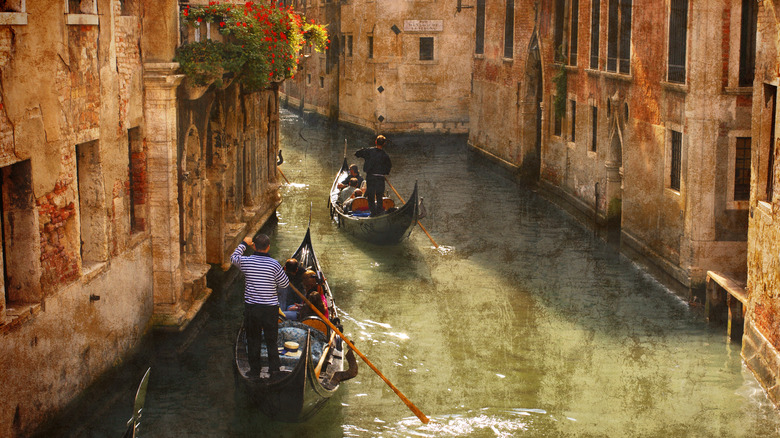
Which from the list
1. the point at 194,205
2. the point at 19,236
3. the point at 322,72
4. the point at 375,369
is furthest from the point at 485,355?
the point at 322,72

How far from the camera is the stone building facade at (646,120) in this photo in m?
10.2

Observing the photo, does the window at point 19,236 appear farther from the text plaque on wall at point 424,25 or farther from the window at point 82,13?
the text plaque on wall at point 424,25

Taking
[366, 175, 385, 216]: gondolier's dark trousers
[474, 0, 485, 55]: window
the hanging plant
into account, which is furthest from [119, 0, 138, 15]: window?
[474, 0, 485, 55]: window

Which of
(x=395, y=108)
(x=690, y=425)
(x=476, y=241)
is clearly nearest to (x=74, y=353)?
(x=690, y=425)

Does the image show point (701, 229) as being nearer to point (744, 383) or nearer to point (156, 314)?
point (744, 383)

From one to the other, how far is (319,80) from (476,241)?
20.3m

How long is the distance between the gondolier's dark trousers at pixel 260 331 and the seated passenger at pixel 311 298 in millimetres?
1278

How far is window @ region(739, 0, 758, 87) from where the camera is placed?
395 inches

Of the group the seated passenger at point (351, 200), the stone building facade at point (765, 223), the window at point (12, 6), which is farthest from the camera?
the seated passenger at point (351, 200)

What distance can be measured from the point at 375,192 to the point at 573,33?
4616 millimetres

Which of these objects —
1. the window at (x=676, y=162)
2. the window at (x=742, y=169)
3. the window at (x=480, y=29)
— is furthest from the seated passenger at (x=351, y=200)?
the window at (x=480, y=29)

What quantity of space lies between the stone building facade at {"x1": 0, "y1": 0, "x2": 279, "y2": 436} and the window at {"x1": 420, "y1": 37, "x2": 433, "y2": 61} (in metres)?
16.9

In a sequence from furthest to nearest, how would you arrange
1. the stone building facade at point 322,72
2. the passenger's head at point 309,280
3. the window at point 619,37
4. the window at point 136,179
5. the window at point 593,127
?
1. the stone building facade at point 322,72
2. the window at point 593,127
3. the window at point 619,37
4. the passenger's head at point 309,280
5. the window at point 136,179

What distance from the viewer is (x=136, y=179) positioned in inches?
337
